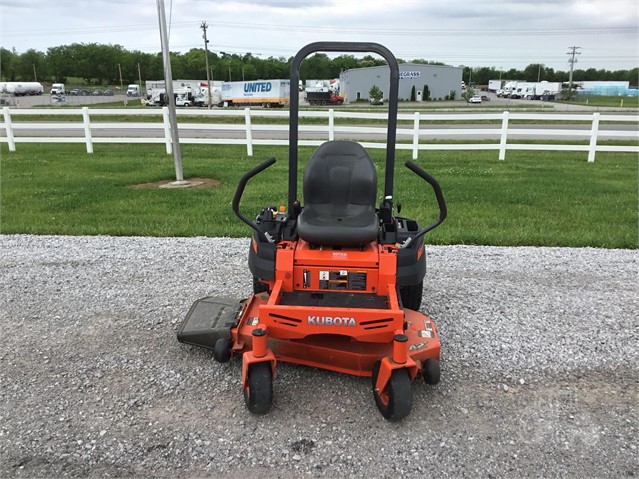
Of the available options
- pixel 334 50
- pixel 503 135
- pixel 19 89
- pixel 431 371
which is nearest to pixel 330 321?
pixel 431 371

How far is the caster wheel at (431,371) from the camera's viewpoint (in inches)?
126

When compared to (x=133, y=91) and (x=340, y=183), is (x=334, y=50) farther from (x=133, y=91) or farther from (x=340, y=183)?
(x=133, y=91)

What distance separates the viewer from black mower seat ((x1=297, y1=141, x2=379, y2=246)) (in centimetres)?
364

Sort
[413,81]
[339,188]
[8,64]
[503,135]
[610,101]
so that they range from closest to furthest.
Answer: [339,188]
[503,135]
[610,101]
[413,81]
[8,64]

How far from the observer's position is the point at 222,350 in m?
3.41

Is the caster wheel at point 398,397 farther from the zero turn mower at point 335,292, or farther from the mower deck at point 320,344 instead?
the mower deck at point 320,344

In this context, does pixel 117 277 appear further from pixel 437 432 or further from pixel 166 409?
pixel 437 432

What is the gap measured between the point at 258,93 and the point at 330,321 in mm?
45215

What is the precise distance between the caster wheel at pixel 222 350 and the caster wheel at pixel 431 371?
1.25 meters

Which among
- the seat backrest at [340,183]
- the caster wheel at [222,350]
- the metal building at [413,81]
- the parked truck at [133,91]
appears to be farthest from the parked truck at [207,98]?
the caster wheel at [222,350]

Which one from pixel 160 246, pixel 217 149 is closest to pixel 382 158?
pixel 217 149

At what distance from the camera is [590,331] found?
4141mm

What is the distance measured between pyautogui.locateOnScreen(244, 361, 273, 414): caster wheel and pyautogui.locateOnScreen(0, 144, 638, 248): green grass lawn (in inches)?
147

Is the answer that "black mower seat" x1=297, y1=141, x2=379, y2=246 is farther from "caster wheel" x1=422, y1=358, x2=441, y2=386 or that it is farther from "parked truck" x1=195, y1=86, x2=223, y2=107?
"parked truck" x1=195, y1=86, x2=223, y2=107
